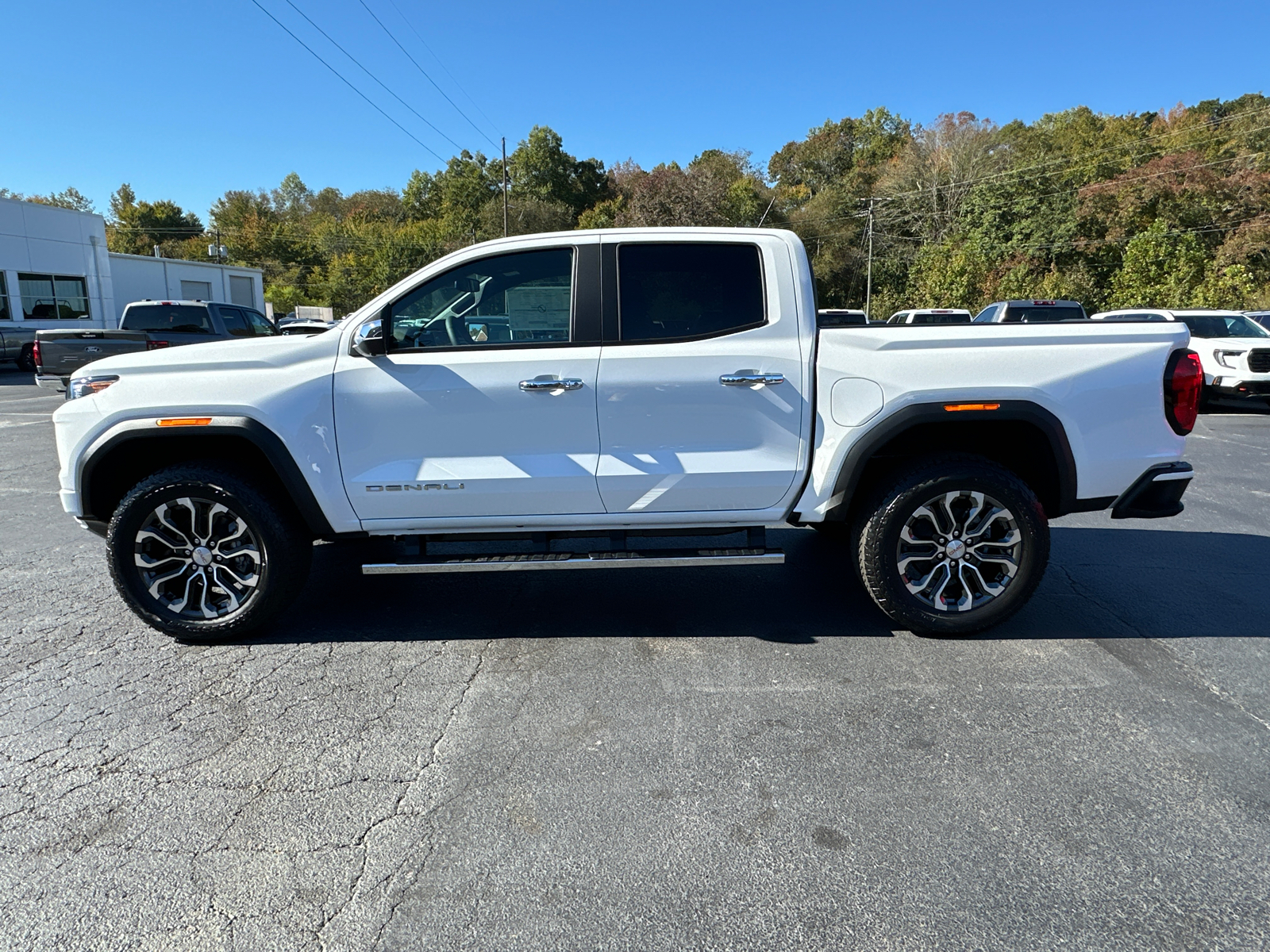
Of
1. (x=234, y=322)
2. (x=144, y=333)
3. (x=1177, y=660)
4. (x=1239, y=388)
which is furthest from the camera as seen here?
(x=234, y=322)

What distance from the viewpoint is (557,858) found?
253 centimetres

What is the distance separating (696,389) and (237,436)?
2.31 metres

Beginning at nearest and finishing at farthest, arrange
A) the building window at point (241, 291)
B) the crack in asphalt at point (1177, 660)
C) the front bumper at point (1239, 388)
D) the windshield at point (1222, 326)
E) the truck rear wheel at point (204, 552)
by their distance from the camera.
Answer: the crack in asphalt at point (1177, 660)
the truck rear wheel at point (204, 552)
the front bumper at point (1239, 388)
the windshield at point (1222, 326)
the building window at point (241, 291)

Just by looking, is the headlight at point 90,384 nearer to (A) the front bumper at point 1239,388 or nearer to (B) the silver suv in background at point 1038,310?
(A) the front bumper at point 1239,388

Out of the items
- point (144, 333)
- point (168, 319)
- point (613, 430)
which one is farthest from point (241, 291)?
point (613, 430)

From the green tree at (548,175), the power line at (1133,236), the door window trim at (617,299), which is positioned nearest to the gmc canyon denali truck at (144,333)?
the door window trim at (617,299)

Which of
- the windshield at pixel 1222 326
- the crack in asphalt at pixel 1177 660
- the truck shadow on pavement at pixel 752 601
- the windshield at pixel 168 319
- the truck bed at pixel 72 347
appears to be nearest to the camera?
the crack in asphalt at pixel 1177 660

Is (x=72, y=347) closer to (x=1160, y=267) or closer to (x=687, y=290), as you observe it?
(x=687, y=290)

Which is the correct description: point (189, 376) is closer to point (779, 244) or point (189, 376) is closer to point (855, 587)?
point (779, 244)

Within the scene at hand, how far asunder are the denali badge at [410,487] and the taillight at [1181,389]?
3.49 m

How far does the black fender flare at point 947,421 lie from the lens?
3951mm

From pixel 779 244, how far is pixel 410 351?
1978 mm

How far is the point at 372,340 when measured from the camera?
158 inches

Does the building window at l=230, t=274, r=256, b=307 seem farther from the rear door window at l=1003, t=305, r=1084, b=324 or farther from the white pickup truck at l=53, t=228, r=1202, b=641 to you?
the white pickup truck at l=53, t=228, r=1202, b=641
